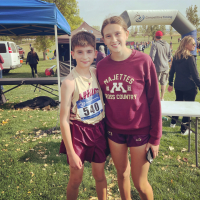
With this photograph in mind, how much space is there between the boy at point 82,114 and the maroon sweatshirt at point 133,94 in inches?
6.0

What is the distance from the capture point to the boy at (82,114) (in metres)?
1.60

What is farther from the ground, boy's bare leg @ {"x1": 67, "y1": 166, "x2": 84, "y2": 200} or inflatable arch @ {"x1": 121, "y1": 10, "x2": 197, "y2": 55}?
inflatable arch @ {"x1": 121, "y1": 10, "x2": 197, "y2": 55}

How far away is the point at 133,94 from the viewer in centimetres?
160

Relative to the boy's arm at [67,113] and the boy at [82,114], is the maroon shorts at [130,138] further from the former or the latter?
the boy's arm at [67,113]

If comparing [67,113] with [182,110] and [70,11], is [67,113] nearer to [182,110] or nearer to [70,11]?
[182,110]

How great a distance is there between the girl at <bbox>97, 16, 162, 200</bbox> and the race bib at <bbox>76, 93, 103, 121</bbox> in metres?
0.09

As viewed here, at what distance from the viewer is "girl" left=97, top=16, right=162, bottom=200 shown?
159 centimetres

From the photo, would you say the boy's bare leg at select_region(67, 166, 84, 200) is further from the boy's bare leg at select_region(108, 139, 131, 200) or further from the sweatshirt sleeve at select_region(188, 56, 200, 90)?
the sweatshirt sleeve at select_region(188, 56, 200, 90)

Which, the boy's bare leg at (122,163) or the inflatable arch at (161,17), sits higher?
the inflatable arch at (161,17)

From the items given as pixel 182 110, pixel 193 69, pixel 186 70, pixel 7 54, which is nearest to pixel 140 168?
pixel 182 110

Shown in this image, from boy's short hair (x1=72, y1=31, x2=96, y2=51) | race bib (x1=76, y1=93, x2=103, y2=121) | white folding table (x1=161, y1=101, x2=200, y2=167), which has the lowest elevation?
white folding table (x1=161, y1=101, x2=200, y2=167)

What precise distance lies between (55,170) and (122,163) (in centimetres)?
166

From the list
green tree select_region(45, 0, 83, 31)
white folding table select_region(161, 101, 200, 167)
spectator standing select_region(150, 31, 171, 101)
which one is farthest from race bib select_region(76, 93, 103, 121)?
green tree select_region(45, 0, 83, 31)

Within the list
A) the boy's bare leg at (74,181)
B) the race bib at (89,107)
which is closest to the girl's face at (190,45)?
the race bib at (89,107)
